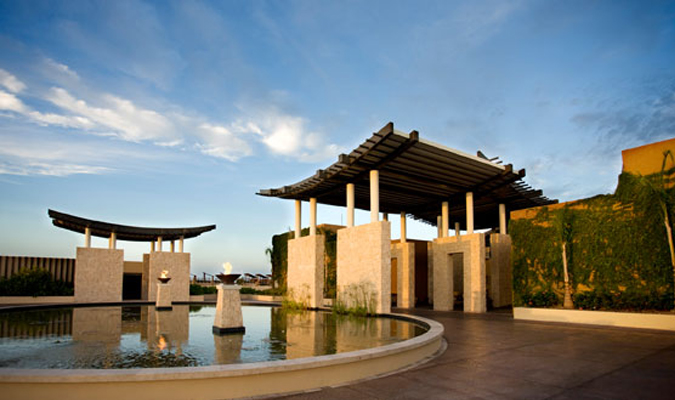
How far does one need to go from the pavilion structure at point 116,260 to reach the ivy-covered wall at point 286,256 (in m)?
4.41

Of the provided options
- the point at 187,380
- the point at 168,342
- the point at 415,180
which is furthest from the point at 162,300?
the point at 187,380

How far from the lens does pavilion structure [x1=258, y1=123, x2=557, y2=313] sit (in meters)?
15.8

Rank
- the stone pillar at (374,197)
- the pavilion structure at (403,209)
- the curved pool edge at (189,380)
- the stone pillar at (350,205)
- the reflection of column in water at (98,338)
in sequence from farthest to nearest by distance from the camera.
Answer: the stone pillar at (350,205) → the stone pillar at (374,197) → the pavilion structure at (403,209) → the reflection of column in water at (98,338) → the curved pool edge at (189,380)

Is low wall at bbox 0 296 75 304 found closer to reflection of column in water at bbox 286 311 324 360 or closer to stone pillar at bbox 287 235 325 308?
stone pillar at bbox 287 235 325 308

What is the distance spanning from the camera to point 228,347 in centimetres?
810

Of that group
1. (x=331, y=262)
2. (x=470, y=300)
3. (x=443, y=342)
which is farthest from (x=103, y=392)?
(x=331, y=262)

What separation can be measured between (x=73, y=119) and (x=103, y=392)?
13.5 m

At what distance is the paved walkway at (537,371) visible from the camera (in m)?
5.51

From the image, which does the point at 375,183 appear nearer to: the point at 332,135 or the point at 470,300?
the point at 332,135

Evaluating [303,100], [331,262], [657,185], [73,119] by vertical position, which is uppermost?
[303,100]

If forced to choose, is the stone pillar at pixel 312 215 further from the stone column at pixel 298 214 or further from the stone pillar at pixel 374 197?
the stone pillar at pixel 374 197

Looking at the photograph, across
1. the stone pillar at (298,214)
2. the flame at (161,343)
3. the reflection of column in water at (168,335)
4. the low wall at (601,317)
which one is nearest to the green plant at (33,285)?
the stone pillar at (298,214)

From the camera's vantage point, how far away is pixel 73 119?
1517cm

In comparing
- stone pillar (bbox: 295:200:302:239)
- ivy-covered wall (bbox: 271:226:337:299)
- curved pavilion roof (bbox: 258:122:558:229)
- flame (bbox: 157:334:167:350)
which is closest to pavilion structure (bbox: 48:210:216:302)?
ivy-covered wall (bbox: 271:226:337:299)
